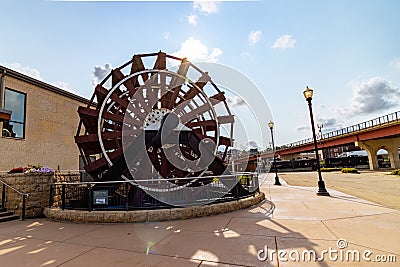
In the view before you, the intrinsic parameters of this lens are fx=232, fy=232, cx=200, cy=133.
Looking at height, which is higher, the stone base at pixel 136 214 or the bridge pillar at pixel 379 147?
the bridge pillar at pixel 379 147

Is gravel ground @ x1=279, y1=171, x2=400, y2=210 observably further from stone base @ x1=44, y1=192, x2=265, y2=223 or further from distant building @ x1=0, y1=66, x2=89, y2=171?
distant building @ x1=0, y1=66, x2=89, y2=171

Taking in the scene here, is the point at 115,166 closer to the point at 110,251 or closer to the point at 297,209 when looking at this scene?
the point at 110,251

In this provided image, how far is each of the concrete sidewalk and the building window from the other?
8.89m

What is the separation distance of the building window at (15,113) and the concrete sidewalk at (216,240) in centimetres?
889

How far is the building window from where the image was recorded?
44.4 feet

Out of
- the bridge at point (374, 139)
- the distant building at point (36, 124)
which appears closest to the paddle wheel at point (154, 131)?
the distant building at point (36, 124)

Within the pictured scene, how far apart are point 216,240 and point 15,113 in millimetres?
15217

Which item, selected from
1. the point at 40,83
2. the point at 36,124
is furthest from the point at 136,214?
the point at 40,83

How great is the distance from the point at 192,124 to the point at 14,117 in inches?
448

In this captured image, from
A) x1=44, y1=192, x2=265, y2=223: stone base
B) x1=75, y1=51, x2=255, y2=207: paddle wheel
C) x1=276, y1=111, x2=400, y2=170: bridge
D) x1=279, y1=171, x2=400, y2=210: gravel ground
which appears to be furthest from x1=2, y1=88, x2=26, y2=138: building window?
x1=276, y1=111, x2=400, y2=170: bridge

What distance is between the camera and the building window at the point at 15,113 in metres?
13.5

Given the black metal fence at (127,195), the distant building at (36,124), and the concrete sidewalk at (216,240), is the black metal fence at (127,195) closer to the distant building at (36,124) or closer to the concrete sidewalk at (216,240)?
the concrete sidewalk at (216,240)

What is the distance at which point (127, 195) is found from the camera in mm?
6617

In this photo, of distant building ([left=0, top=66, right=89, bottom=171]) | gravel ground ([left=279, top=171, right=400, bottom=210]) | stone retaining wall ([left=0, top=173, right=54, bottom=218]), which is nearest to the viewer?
stone retaining wall ([left=0, top=173, right=54, bottom=218])
